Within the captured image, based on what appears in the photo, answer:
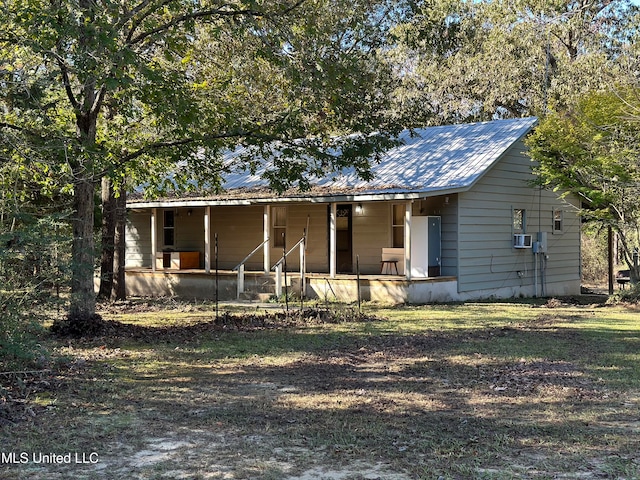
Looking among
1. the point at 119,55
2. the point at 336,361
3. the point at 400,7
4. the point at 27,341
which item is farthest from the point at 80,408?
the point at 400,7

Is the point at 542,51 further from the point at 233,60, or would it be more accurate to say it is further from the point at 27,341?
the point at 27,341

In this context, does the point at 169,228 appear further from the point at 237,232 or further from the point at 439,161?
the point at 439,161

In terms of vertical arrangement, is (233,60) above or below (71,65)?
above

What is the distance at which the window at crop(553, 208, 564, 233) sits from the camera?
21.2 m

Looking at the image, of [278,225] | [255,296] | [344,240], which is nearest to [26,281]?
[255,296]

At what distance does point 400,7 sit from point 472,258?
11564 millimetres

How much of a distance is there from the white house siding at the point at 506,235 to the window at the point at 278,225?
567cm

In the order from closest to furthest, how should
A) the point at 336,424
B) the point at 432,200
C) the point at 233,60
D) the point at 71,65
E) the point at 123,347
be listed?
the point at 336,424, the point at 71,65, the point at 123,347, the point at 233,60, the point at 432,200

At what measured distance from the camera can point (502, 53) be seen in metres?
29.9

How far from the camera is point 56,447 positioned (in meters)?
5.39

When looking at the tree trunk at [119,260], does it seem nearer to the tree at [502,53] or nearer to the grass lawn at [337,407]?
the grass lawn at [337,407]

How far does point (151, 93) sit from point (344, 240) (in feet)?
33.1

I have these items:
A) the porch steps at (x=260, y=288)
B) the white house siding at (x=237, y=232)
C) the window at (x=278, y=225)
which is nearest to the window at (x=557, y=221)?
the window at (x=278, y=225)

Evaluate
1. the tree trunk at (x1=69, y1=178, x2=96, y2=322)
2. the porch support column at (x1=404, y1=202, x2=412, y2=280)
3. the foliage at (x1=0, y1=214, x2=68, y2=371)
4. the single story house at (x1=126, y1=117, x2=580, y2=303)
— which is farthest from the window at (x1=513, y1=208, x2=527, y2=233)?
the foliage at (x1=0, y1=214, x2=68, y2=371)
